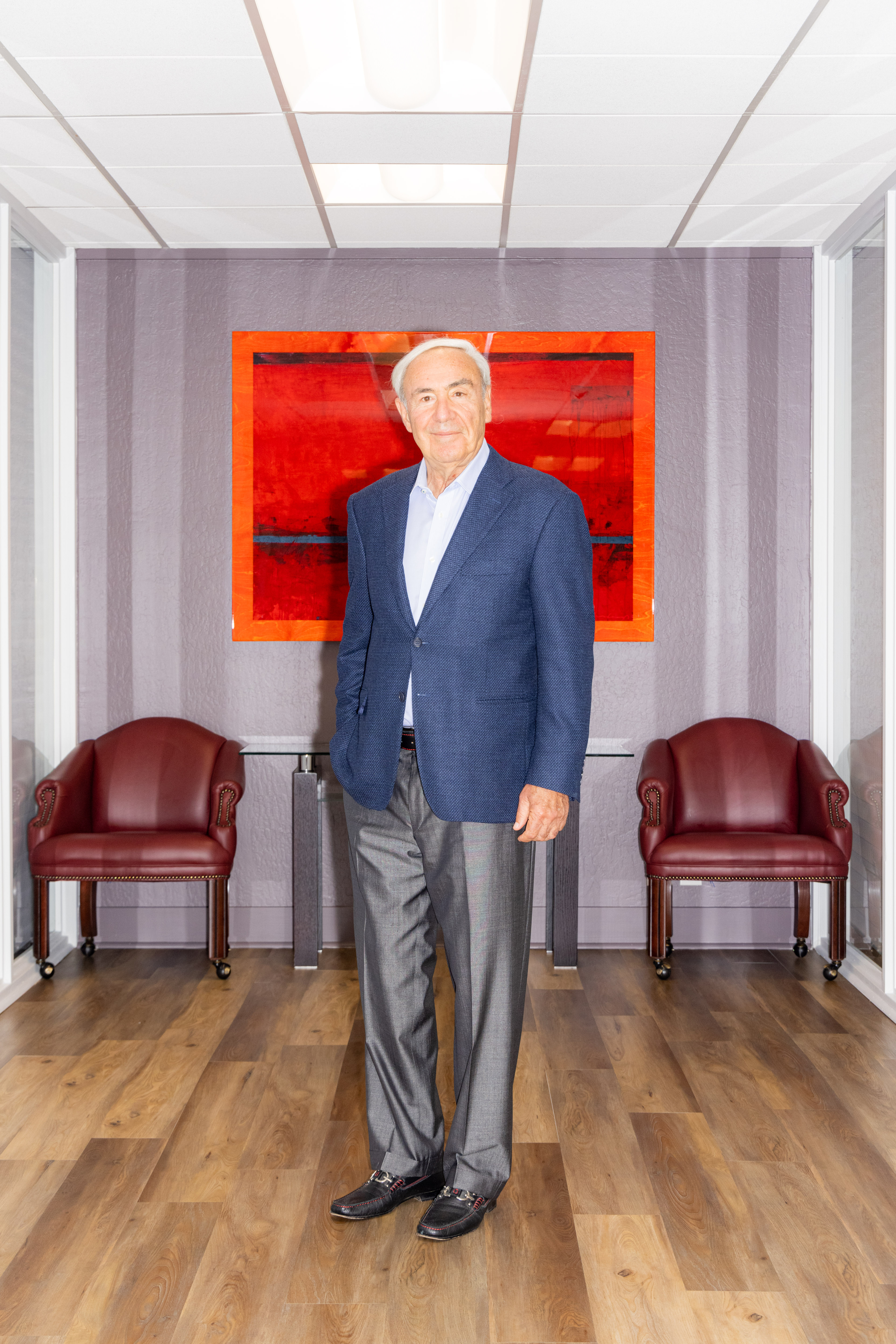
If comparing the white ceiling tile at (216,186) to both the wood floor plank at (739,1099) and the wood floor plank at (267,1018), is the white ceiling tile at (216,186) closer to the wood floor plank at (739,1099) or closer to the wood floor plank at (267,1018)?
the wood floor plank at (267,1018)

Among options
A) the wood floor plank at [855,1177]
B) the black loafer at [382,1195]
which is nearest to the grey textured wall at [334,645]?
the wood floor plank at [855,1177]

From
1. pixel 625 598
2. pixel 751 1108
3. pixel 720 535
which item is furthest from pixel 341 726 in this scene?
pixel 720 535

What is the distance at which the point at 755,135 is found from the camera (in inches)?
133

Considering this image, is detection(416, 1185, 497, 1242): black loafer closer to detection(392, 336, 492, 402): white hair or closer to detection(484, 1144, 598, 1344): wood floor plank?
detection(484, 1144, 598, 1344): wood floor plank

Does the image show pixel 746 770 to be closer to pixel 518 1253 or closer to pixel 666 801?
pixel 666 801

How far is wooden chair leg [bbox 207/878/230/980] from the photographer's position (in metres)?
3.94

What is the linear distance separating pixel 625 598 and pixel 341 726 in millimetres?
2397

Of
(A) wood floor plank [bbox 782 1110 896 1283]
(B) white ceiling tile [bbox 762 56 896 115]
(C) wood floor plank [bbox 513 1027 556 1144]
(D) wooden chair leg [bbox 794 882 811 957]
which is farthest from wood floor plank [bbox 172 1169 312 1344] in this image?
(B) white ceiling tile [bbox 762 56 896 115]

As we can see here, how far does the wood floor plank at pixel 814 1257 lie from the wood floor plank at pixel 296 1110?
105 centimetres

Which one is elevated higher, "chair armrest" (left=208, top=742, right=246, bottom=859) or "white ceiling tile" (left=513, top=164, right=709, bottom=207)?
"white ceiling tile" (left=513, top=164, right=709, bottom=207)

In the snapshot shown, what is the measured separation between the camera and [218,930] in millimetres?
3939

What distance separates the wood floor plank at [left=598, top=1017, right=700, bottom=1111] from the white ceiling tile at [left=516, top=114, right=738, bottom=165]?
2.97m

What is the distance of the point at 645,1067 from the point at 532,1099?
42 cm

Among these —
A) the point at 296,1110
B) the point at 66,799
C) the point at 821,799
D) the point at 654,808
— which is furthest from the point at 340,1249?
the point at 821,799
